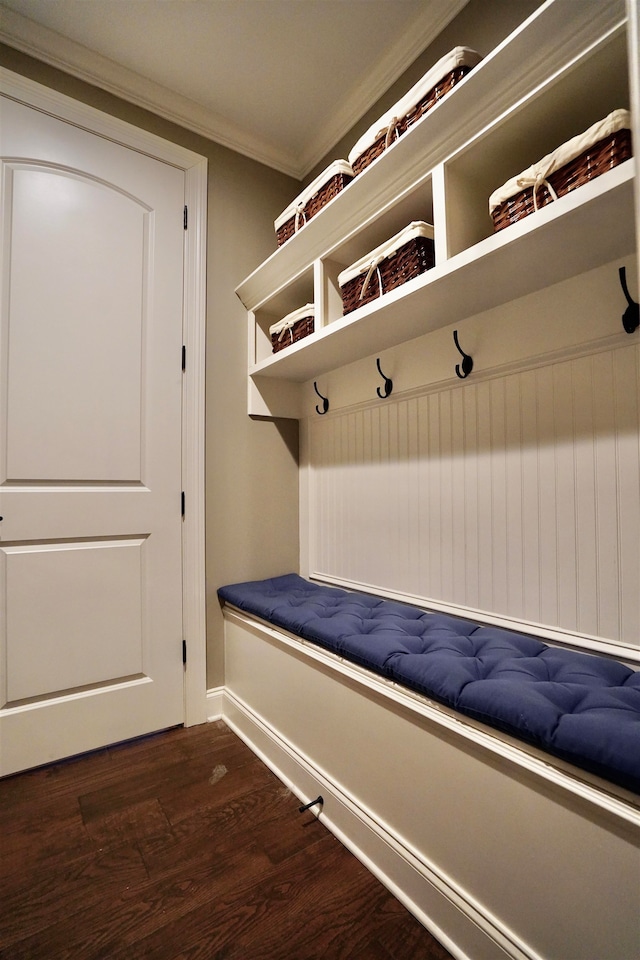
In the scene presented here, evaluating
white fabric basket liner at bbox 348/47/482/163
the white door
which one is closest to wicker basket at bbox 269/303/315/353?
the white door

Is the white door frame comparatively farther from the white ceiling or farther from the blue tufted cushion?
the blue tufted cushion

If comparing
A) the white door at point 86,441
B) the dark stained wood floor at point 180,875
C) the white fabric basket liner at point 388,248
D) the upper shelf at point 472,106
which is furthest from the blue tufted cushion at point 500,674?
the white fabric basket liner at point 388,248

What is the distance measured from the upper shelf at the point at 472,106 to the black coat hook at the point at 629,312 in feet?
1.37

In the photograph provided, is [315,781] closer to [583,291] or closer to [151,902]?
[151,902]

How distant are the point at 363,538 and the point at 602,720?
1.16 meters

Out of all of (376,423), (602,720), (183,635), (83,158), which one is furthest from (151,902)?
→ (83,158)

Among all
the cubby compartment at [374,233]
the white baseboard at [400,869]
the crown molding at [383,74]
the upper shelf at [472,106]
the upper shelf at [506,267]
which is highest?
the crown molding at [383,74]

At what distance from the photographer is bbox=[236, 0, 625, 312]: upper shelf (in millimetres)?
884

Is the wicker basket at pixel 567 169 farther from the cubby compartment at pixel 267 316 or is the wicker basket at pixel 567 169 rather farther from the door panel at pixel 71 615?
the door panel at pixel 71 615

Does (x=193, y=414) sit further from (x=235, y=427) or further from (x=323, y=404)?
(x=323, y=404)

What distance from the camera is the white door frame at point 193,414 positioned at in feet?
6.19

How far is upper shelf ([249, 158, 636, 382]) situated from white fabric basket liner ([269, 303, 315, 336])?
0.49 feet

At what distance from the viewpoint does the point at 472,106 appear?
3.53 feet

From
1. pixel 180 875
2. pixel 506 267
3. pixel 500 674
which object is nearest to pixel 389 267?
pixel 506 267
